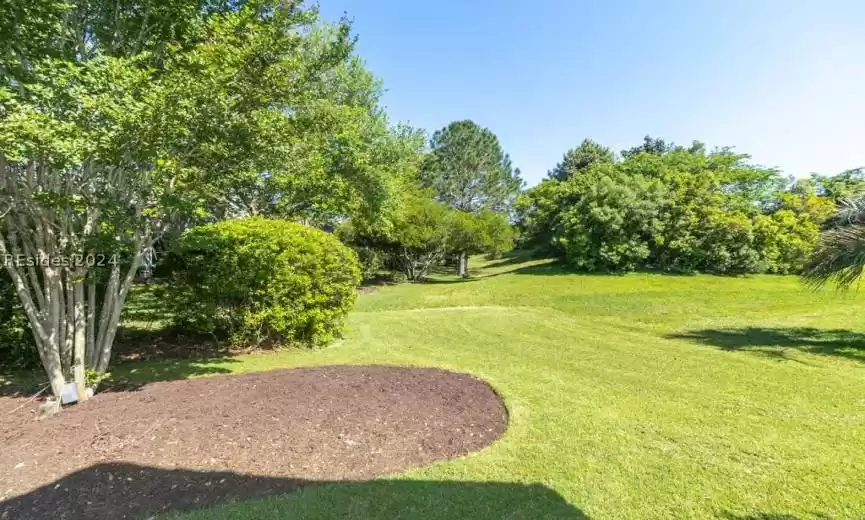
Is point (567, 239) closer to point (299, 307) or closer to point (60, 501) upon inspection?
point (299, 307)

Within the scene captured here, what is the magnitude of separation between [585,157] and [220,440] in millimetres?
43020

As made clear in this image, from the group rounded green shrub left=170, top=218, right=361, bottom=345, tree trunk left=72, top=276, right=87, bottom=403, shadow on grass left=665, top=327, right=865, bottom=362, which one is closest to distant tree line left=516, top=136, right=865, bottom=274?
shadow on grass left=665, top=327, right=865, bottom=362

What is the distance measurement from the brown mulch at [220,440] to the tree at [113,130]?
96 centimetres

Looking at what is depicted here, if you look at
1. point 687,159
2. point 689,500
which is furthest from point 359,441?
point 687,159

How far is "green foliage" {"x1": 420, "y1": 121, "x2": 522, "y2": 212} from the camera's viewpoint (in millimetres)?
34062

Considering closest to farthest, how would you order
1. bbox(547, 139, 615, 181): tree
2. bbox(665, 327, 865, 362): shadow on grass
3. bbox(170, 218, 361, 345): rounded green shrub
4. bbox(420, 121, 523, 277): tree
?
bbox(170, 218, 361, 345): rounded green shrub → bbox(665, 327, 865, 362): shadow on grass → bbox(420, 121, 523, 277): tree → bbox(547, 139, 615, 181): tree

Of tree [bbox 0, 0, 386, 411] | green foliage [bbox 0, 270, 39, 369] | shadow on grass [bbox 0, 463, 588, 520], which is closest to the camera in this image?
shadow on grass [bbox 0, 463, 588, 520]

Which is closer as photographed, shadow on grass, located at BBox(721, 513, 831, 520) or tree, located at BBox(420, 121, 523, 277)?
shadow on grass, located at BBox(721, 513, 831, 520)

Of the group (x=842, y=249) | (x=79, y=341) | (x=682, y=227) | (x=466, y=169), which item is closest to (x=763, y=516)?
(x=79, y=341)

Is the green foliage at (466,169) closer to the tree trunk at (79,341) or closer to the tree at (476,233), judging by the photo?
the tree at (476,233)

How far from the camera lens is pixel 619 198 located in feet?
85.9

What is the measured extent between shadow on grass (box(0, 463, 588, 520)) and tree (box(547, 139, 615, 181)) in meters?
40.7

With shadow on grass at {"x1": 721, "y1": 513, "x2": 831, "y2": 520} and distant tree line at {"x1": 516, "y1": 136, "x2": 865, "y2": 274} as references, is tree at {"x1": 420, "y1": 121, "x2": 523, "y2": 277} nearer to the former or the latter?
distant tree line at {"x1": 516, "y1": 136, "x2": 865, "y2": 274}

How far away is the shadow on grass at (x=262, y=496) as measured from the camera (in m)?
2.86
